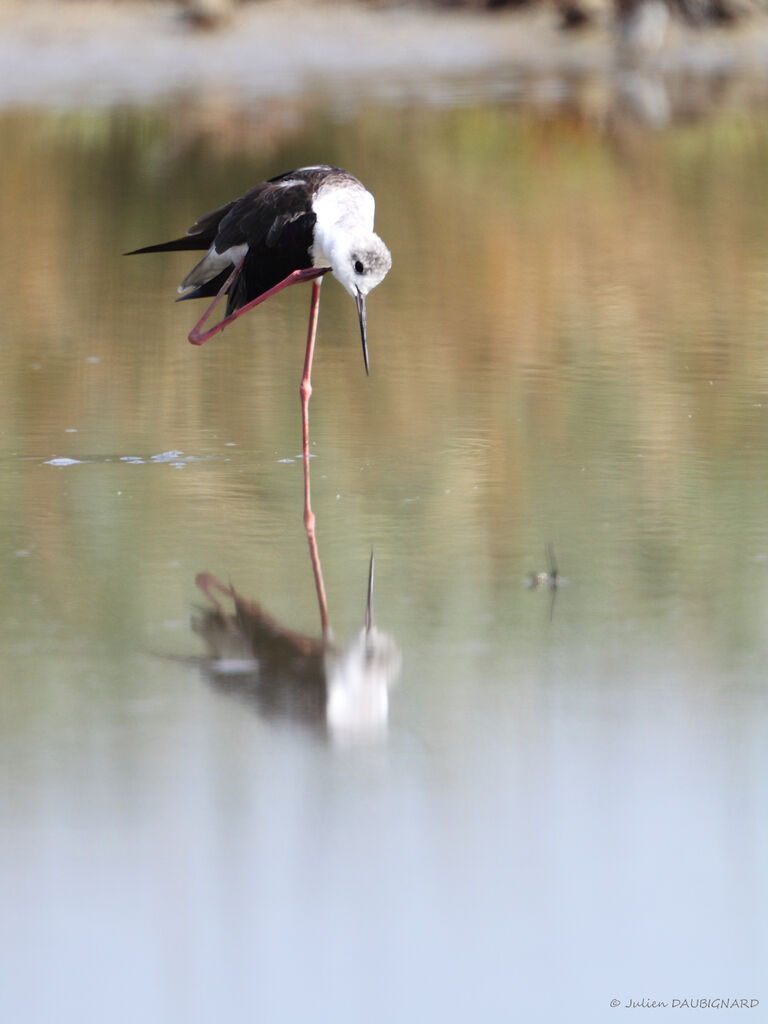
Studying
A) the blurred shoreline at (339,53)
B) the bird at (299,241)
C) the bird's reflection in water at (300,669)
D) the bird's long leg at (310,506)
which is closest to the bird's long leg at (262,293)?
the bird at (299,241)

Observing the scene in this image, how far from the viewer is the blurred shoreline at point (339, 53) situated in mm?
16922

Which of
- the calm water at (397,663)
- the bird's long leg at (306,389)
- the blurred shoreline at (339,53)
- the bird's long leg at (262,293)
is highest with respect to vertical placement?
the blurred shoreline at (339,53)

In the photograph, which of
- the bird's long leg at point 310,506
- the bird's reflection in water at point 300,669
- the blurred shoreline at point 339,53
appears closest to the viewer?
the bird's reflection in water at point 300,669

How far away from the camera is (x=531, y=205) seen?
10305mm

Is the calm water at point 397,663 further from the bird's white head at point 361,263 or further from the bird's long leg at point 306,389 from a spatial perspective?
the bird's white head at point 361,263

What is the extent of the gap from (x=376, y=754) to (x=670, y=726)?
1.61 ft

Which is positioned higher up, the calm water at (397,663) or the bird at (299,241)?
the bird at (299,241)

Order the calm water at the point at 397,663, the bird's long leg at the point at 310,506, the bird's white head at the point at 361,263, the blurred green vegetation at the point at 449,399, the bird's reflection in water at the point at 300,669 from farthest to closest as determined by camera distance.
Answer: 1. the bird's white head at the point at 361,263
2. the blurred green vegetation at the point at 449,399
3. the bird's long leg at the point at 310,506
4. the bird's reflection in water at the point at 300,669
5. the calm water at the point at 397,663

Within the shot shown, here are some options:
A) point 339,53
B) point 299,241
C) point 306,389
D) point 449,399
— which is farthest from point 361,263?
point 339,53

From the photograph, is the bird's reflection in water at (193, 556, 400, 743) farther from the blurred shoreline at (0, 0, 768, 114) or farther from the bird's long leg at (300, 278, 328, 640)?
the blurred shoreline at (0, 0, 768, 114)

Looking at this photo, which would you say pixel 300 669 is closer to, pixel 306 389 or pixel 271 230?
pixel 306 389

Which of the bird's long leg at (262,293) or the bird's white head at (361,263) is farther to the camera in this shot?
the bird's long leg at (262,293)

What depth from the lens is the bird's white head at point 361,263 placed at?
511cm

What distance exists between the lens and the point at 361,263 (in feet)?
16.8
